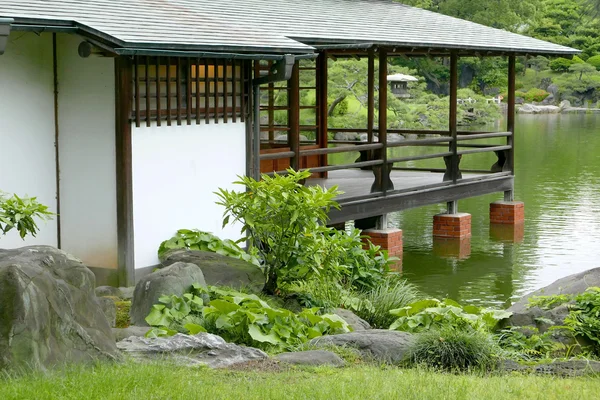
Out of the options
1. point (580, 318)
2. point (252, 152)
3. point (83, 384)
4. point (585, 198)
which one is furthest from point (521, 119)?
point (83, 384)

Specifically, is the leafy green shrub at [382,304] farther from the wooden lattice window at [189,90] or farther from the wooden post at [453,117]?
the wooden post at [453,117]

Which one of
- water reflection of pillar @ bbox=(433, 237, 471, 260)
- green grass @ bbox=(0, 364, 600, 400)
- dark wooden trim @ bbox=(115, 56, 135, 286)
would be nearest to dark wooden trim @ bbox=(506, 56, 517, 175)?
water reflection of pillar @ bbox=(433, 237, 471, 260)

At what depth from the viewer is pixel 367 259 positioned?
12.5m

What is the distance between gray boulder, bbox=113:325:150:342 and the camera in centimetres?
865

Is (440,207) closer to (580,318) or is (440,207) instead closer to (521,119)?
(580,318)

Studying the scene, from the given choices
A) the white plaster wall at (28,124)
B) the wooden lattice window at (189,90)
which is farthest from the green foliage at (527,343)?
the white plaster wall at (28,124)

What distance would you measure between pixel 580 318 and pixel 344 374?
117 inches

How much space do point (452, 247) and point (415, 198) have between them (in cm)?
119

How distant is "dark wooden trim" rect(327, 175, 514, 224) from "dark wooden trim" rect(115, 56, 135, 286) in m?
4.15

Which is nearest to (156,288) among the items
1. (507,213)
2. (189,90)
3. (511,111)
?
(189,90)

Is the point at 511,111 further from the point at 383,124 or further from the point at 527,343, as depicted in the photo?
the point at 527,343

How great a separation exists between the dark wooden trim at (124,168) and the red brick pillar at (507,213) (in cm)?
1058

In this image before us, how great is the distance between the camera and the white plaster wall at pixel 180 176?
11.8 meters

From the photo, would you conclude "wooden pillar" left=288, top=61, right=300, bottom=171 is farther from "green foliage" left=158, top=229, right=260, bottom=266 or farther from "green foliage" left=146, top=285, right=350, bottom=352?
"green foliage" left=146, top=285, right=350, bottom=352
